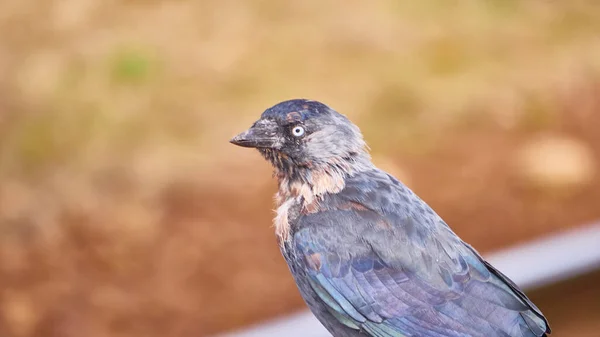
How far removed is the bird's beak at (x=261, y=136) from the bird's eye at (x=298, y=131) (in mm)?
29

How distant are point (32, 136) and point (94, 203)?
0.89 feet

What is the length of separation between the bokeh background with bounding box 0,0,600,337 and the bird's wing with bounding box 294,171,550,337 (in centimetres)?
97

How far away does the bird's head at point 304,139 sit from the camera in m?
1.12

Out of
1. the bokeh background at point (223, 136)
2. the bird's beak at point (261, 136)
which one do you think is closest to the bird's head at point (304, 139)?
the bird's beak at point (261, 136)

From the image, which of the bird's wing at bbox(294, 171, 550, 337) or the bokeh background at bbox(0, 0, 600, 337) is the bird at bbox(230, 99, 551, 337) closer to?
the bird's wing at bbox(294, 171, 550, 337)

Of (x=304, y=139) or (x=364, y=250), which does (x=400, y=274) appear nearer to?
(x=364, y=250)

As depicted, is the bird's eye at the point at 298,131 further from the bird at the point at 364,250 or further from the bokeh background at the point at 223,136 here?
the bokeh background at the point at 223,136

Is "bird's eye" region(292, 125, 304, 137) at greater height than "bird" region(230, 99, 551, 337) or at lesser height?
greater

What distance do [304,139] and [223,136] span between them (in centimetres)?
103

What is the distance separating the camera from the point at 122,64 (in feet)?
7.05

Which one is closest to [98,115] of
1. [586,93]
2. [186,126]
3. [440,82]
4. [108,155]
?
[108,155]

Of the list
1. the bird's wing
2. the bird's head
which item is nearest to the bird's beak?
the bird's head

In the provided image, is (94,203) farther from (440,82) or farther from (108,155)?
(440,82)

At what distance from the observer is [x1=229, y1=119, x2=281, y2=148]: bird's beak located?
111cm
